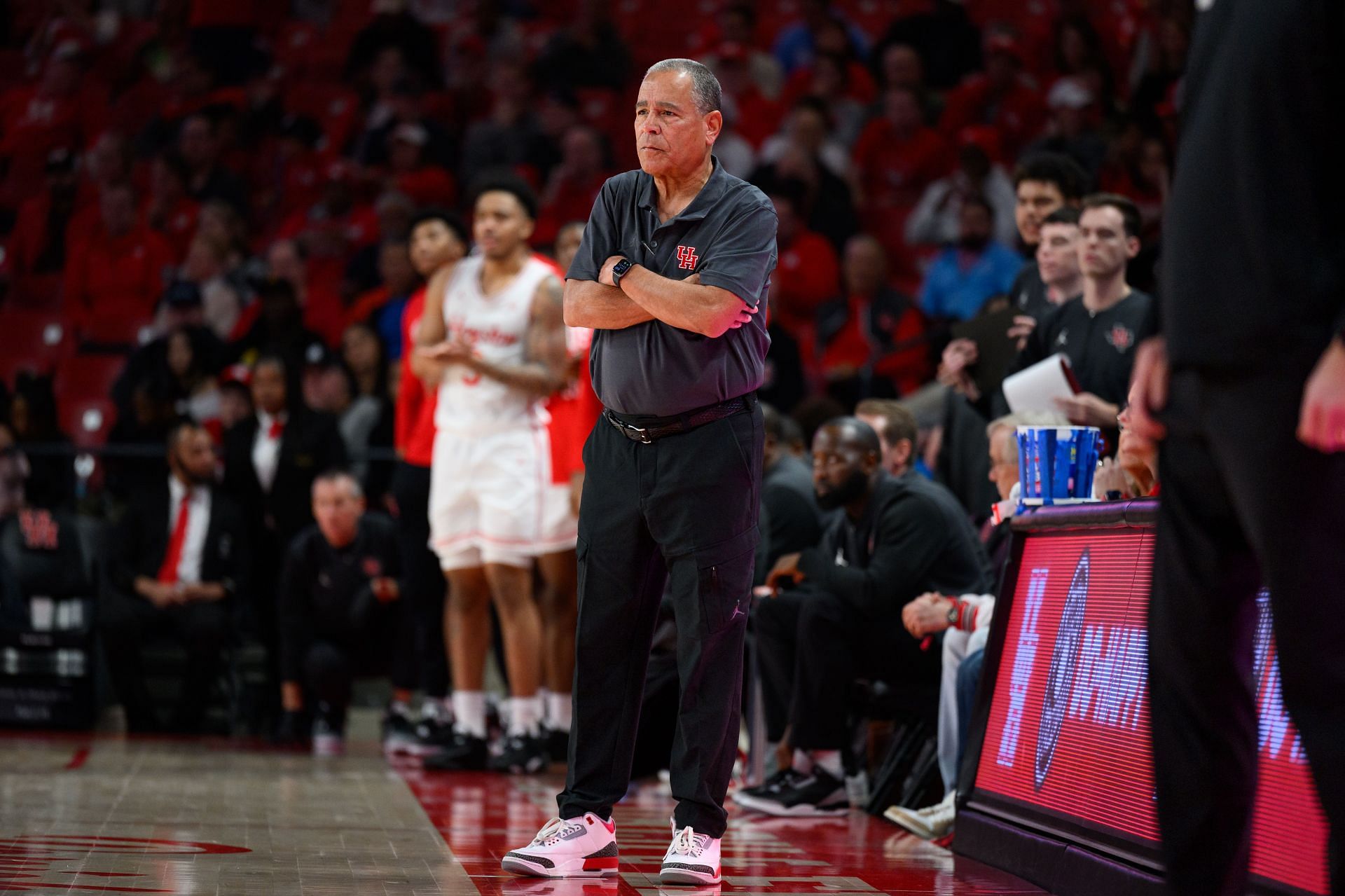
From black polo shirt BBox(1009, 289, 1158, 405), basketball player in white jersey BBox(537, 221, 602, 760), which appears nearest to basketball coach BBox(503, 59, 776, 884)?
black polo shirt BBox(1009, 289, 1158, 405)

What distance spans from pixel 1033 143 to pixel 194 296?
5.54 m

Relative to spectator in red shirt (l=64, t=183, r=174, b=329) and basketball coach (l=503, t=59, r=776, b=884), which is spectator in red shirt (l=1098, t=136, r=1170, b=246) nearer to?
basketball coach (l=503, t=59, r=776, b=884)

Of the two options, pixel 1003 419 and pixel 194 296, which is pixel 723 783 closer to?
pixel 1003 419

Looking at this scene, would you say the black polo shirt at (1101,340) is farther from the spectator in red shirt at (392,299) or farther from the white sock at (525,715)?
the spectator in red shirt at (392,299)

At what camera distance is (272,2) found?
1362 cm

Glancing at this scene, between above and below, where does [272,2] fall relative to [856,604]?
above

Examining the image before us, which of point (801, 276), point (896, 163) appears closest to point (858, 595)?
point (801, 276)

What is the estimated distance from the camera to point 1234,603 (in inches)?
82.1

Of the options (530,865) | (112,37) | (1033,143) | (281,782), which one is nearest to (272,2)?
(112,37)

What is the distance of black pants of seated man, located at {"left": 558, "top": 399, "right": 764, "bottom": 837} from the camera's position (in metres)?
3.60

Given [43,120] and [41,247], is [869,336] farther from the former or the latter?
[43,120]

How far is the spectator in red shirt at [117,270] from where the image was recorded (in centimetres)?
1104

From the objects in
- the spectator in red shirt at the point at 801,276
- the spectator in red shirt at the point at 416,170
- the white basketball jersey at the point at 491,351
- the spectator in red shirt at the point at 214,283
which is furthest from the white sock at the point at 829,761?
the spectator in red shirt at the point at 416,170

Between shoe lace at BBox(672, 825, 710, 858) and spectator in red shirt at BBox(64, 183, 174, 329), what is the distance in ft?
27.7
